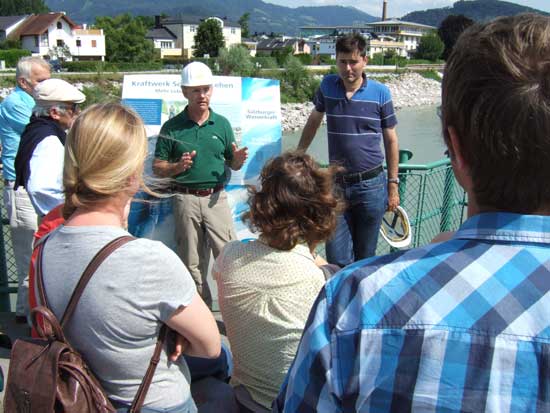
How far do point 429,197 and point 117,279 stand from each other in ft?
12.8

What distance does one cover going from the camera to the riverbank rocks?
32688 mm

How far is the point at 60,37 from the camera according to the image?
74.1 m

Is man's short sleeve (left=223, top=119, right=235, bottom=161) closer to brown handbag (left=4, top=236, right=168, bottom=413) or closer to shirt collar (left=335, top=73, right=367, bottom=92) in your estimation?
shirt collar (left=335, top=73, right=367, bottom=92)

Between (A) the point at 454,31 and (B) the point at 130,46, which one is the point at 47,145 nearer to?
(A) the point at 454,31

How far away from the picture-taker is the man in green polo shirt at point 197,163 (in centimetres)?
390

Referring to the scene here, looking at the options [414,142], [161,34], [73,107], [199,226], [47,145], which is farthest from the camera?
[161,34]

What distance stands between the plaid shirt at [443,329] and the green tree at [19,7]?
13798 cm

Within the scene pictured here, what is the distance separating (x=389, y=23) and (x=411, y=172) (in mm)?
140969

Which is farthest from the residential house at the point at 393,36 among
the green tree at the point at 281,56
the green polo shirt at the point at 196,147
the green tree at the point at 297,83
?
the green polo shirt at the point at 196,147

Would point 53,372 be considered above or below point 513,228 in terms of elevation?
below

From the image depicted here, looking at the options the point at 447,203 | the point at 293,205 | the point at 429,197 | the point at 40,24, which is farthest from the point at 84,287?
the point at 40,24

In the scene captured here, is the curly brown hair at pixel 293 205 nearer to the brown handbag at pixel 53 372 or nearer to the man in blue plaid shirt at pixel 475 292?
the brown handbag at pixel 53 372

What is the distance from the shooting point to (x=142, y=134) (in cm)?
180

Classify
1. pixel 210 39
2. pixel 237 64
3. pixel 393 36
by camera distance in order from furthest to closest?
pixel 393 36
pixel 210 39
pixel 237 64
